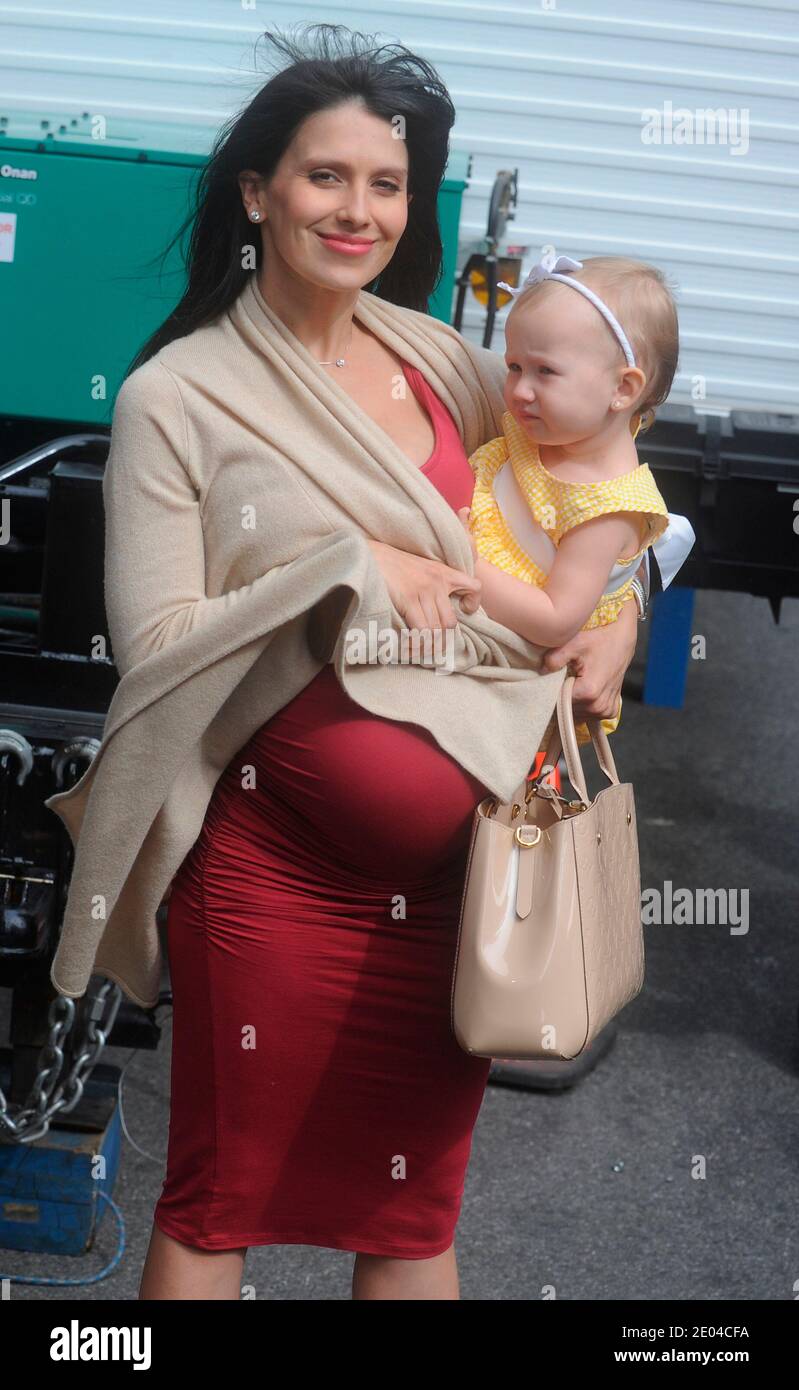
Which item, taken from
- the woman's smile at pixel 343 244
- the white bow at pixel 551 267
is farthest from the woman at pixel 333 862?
the white bow at pixel 551 267

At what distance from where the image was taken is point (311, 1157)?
223 centimetres

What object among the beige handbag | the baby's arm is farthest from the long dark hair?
the beige handbag

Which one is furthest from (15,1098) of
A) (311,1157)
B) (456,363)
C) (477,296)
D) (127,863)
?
(477,296)

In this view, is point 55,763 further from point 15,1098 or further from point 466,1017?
point 466,1017

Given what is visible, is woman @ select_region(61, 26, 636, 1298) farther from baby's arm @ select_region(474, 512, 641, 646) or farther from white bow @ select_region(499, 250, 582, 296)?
white bow @ select_region(499, 250, 582, 296)

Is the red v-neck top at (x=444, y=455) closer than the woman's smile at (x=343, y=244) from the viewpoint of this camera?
No

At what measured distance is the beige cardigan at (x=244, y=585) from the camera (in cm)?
187

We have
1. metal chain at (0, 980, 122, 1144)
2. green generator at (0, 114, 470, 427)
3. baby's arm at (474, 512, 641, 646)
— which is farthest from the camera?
green generator at (0, 114, 470, 427)

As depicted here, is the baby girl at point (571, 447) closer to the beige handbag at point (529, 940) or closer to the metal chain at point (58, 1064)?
the beige handbag at point (529, 940)

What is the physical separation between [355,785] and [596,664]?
40cm

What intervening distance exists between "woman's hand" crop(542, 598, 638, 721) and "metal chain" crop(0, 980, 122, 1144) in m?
1.18

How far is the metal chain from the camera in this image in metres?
2.82

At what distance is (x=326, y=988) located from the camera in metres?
2.13

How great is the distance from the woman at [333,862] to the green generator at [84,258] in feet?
5.14
